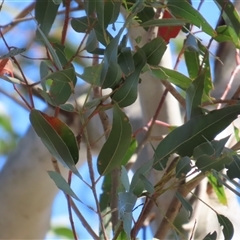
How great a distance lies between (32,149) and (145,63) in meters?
0.74

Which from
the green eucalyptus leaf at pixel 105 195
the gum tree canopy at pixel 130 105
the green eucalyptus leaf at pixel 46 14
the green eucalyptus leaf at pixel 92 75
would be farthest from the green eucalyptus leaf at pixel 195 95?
the green eucalyptus leaf at pixel 105 195

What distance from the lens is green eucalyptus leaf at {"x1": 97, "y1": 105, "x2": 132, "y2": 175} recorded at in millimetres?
464

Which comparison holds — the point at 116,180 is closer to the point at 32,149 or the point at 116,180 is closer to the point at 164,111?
the point at 164,111

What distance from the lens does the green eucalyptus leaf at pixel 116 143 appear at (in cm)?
46

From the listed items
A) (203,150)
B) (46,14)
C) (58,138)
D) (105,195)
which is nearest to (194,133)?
(203,150)

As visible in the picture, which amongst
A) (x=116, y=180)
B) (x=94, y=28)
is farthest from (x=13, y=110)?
(x=94, y=28)

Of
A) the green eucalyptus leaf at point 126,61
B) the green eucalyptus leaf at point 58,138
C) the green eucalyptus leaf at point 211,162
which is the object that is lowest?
the green eucalyptus leaf at point 211,162

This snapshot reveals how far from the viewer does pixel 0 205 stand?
111 centimetres

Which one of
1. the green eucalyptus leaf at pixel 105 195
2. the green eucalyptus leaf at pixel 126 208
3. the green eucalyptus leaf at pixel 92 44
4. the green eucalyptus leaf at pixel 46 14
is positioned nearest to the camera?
A: the green eucalyptus leaf at pixel 126 208

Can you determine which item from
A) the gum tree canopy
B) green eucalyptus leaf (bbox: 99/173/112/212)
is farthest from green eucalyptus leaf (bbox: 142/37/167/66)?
green eucalyptus leaf (bbox: 99/173/112/212)

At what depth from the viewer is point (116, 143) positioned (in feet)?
1.59

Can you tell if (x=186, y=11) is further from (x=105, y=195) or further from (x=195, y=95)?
(x=105, y=195)

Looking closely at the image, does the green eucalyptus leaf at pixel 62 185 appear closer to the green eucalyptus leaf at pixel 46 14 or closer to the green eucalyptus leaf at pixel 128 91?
the green eucalyptus leaf at pixel 128 91

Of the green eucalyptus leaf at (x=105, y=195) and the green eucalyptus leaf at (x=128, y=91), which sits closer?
the green eucalyptus leaf at (x=128, y=91)
